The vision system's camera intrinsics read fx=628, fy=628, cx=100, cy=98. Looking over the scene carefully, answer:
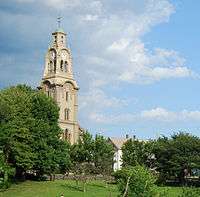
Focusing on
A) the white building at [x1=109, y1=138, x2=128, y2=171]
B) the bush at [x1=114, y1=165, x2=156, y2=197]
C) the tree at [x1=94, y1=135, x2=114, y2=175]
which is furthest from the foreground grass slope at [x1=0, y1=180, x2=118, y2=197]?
the white building at [x1=109, y1=138, x2=128, y2=171]

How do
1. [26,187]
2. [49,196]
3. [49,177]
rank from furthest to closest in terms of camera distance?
1. [49,177]
2. [26,187]
3. [49,196]

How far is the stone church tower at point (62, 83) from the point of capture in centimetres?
12331

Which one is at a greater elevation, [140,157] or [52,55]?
[52,55]

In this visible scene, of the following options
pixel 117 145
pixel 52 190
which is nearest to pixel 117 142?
pixel 117 145

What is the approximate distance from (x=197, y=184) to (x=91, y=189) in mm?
24894

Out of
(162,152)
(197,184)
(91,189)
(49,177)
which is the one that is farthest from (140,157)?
(91,189)

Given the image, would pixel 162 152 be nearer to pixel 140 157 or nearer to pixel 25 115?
pixel 140 157

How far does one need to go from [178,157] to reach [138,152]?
749 cm

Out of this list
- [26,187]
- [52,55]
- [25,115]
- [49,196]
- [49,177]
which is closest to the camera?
[49,196]

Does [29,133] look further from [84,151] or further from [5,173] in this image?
[84,151]

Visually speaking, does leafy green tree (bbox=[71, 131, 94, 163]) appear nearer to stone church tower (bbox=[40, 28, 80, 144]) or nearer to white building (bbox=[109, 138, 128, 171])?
stone church tower (bbox=[40, 28, 80, 144])

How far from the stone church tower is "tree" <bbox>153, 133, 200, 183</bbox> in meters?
27.5

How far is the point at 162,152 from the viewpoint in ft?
323

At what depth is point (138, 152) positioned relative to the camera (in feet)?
330
